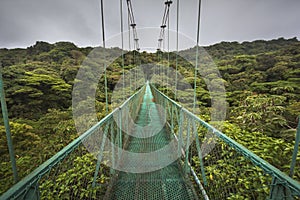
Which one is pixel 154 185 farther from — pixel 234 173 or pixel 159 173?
pixel 234 173

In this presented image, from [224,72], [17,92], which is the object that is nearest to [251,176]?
[17,92]

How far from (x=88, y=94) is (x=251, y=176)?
4999 mm

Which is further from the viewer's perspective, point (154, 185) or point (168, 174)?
point (168, 174)

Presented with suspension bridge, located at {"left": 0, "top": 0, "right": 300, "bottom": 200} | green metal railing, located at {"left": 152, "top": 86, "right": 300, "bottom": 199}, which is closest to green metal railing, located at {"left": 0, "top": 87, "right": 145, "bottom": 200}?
suspension bridge, located at {"left": 0, "top": 0, "right": 300, "bottom": 200}

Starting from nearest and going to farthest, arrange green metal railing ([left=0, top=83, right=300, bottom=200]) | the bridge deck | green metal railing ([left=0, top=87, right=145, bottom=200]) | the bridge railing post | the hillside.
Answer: the bridge railing post < green metal railing ([left=0, top=83, right=300, bottom=200]) < green metal railing ([left=0, top=87, right=145, bottom=200]) < the bridge deck < the hillside

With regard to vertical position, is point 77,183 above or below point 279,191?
below

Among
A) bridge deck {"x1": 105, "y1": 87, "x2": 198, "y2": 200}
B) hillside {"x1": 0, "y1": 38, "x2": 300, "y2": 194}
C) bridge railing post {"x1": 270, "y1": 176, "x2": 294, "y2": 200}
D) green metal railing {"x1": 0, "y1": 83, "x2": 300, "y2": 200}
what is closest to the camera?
bridge railing post {"x1": 270, "y1": 176, "x2": 294, "y2": 200}

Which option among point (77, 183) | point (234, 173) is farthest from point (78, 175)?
point (234, 173)

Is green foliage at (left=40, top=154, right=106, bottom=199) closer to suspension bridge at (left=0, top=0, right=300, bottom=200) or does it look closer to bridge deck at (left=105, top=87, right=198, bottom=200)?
suspension bridge at (left=0, top=0, right=300, bottom=200)

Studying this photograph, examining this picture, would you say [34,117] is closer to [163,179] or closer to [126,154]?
[126,154]

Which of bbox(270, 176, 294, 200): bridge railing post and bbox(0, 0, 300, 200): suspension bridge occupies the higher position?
bbox(270, 176, 294, 200): bridge railing post

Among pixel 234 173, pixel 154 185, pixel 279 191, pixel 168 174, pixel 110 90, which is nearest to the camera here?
pixel 279 191

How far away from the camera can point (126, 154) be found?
2.39 metres

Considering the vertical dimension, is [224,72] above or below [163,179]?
above
